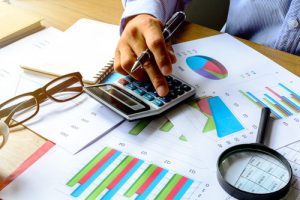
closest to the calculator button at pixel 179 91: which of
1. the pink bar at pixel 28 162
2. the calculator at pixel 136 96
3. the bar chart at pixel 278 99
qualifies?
the calculator at pixel 136 96

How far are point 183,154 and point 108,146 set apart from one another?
112 millimetres

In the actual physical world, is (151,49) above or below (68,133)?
above

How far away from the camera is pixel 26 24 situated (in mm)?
875

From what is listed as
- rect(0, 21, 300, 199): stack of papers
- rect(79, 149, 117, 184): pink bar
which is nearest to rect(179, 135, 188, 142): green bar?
rect(0, 21, 300, 199): stack of papers

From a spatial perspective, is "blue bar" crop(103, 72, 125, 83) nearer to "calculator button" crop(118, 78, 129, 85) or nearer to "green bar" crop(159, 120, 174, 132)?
"calculator button" crop(118, 78, 129, 85)

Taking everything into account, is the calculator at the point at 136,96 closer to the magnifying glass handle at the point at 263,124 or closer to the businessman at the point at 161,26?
the businessman at the point at 161,26

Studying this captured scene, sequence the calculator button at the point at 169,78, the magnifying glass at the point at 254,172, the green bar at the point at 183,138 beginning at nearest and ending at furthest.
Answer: the magnifying glass at the point at 254,172 < the green bar at the point at 183,138 < the calculator button at the point at 169,78

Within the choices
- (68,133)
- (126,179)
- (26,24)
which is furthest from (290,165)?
(26,24)

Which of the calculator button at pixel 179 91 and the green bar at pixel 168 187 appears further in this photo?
the calculator button at pixel 179 91

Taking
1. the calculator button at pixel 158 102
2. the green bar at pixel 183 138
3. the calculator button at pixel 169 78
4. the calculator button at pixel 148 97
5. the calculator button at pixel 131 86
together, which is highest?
the calculator button at pixel 169 78

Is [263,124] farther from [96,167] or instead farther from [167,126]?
[96,167]

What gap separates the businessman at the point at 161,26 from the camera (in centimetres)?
69

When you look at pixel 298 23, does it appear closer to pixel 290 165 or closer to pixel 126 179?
pixel 290 165

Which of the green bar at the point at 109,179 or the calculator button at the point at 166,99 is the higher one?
the calculator button at the point at 166,99
